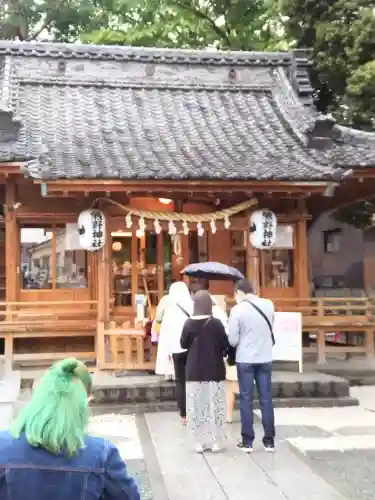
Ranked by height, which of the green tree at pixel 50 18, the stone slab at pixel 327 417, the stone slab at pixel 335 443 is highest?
the green tree at pixel 50 18

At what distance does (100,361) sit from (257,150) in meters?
5.56

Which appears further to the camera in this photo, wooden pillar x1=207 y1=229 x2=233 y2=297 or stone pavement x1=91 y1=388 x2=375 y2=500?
wooden pillar x1=207 y1=229 x2=233 y2=297

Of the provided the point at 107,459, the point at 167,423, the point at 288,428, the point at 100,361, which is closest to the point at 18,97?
the point at 100,361

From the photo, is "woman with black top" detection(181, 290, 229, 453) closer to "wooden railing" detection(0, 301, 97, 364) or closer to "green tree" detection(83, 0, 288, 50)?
"wooden railing" detection(0, 301, 97, 364)

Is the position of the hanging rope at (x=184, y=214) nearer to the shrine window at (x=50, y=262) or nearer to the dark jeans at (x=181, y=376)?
the shrine window at (x=50, y=262)

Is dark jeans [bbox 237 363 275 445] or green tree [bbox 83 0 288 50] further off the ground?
green tree [bbox 83 0 288 50]

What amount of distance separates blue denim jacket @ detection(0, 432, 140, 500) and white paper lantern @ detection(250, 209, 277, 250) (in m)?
10.0

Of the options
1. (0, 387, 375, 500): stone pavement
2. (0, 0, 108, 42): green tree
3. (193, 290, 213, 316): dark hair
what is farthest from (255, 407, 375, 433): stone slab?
(0, 0, 108, 42): green tree

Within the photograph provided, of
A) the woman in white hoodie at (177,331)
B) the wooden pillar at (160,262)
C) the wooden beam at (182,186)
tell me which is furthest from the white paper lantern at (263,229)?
the woman in white hoodie at (177,331)

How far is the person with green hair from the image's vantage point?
2322mm

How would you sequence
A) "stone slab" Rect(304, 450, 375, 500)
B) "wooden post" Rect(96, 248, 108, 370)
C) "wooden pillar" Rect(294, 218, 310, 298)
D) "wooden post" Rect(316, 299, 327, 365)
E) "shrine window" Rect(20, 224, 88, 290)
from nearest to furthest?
1. "stone slab" Rect(304, 450, 375, 500)
2. "wooden post" Rect(96, 248, 108, 370)
3. "wooden post" Rect(316, 299, 327, 365)
4. "shrine window" Rect(20, 224, 88, 290)
5. "wooden pillar" Rect(294, 218, 310, 298)

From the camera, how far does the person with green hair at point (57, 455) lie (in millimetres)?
2322

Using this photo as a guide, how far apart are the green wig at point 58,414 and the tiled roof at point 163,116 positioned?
875 cm

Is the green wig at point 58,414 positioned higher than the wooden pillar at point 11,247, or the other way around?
the wooden pillar at point 11,247
